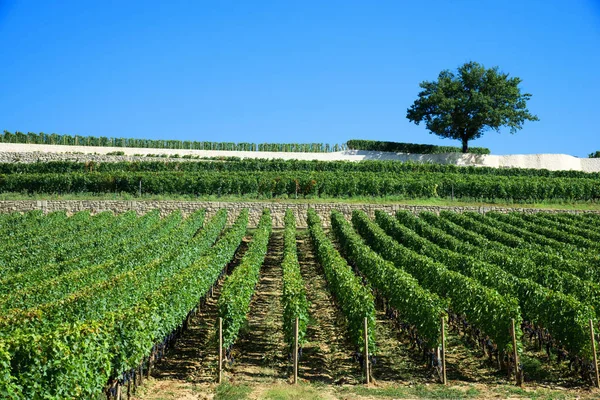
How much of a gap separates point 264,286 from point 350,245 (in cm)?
541

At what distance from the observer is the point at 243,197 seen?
46.2 m

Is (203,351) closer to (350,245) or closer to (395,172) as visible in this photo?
(350,245)

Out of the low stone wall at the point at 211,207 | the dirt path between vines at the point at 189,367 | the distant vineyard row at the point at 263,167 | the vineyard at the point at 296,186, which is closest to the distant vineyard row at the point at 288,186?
the vineyard at the point at 296,186

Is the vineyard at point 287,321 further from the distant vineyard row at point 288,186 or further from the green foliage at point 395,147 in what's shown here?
the green foliage at point 395,147

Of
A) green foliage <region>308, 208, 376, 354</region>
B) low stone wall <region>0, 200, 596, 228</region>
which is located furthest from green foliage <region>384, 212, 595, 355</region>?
low stone wall <region>0, 200, 596, 228</region>

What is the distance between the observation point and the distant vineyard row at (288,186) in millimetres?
46719

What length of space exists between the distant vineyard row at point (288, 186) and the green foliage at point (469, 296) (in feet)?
67.3

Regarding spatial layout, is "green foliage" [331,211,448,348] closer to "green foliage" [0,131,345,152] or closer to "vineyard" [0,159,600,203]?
"vineyard" [0,159,600,203]

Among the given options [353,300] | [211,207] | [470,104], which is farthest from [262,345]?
[470,104]

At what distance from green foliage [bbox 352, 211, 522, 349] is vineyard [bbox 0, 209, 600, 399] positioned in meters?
0.05

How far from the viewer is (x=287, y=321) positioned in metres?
16.2

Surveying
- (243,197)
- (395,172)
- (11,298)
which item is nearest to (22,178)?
(243,197)

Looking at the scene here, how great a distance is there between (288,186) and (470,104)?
2711 cm

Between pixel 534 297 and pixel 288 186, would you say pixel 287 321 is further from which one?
pixel 288 186
